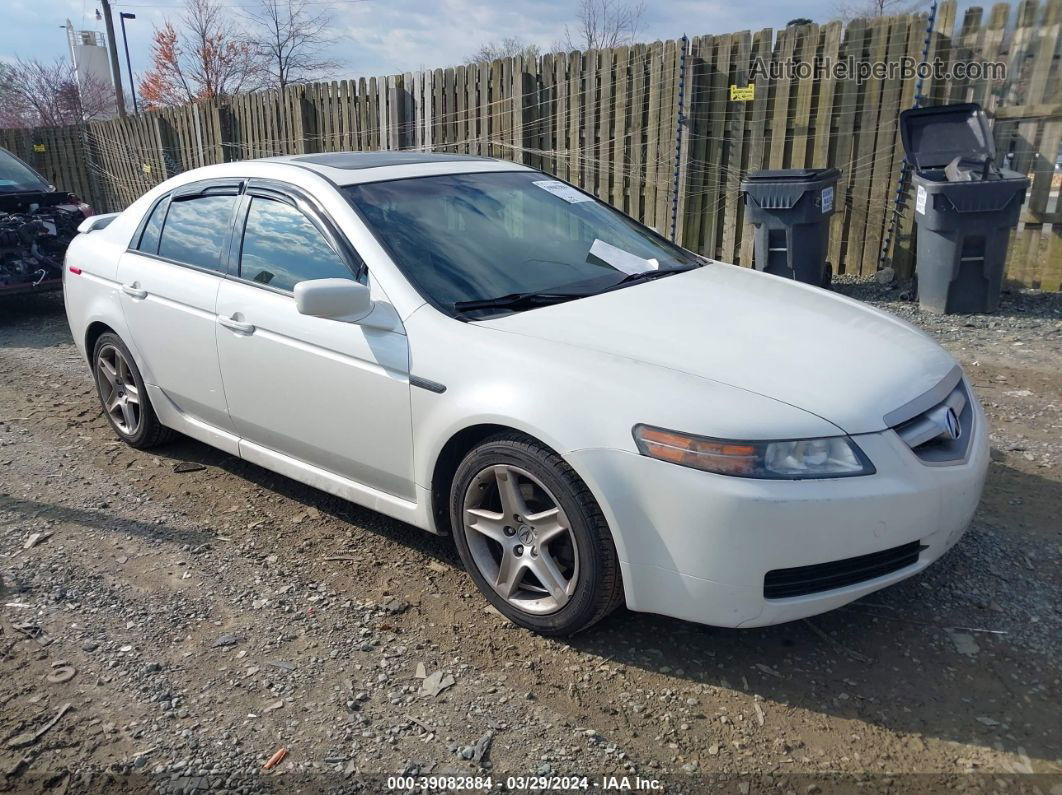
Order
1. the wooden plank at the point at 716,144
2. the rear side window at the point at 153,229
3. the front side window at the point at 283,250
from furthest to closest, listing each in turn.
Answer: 1. the wooden plank at the point at 716,144
2. the rear side window at the point at 153,229
3. the front side window at the point at 283,250

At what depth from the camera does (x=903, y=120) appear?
7.52 meters


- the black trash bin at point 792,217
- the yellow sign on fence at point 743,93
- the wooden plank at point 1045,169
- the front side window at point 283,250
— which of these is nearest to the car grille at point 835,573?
the front side window at point 283,250

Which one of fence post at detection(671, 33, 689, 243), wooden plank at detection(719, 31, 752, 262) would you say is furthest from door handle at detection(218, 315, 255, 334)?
wooden plank at detection(719, 31, 752, 262)

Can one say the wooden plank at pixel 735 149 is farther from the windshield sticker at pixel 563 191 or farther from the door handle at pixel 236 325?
the door handle at pixel 236 325

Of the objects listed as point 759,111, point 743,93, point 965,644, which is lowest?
point 965,644

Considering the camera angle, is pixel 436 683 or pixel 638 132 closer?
pixel 436 683

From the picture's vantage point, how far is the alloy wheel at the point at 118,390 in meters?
4.80

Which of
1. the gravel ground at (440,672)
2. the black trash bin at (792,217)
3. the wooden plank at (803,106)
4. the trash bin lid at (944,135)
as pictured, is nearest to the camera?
the gravel ground at (440,672)

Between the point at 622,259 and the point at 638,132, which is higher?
the point at 638,132

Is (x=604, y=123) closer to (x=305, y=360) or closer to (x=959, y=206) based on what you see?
(x=959, y=206)

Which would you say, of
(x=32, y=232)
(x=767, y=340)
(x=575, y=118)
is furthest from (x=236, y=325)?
(x=575, y=118)

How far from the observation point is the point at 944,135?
746cm

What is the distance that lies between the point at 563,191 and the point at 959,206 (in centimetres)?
425

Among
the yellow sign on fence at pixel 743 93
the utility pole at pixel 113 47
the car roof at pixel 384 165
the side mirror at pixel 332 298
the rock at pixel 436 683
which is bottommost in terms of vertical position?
the rock at pixel 436 683
